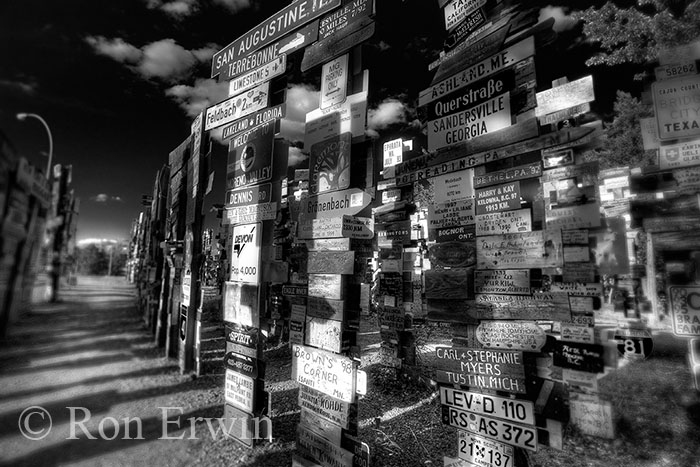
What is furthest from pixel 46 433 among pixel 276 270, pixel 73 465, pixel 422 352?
pixel 422 352

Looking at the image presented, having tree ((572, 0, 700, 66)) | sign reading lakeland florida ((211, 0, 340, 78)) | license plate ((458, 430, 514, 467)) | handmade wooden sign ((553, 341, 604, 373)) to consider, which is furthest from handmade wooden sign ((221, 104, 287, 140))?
tree ((572, 0, 700, 66))

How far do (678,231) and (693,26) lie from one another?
8768 millimetres

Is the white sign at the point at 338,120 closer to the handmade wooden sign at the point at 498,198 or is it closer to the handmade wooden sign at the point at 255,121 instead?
the handmade wooden sign at the point at 255,121

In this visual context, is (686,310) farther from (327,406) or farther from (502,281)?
(327,406)

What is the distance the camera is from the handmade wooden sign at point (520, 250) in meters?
2.93

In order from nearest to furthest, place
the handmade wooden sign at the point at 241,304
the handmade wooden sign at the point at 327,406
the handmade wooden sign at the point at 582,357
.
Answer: the handmade wooden sign at the point at 582,357
the handmade wooden sign at the point at 327,406
the handmade wooden sign at the point at 241,304

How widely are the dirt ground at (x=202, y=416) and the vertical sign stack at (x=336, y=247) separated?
110 cm

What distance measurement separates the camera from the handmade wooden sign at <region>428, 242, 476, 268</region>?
3.40 metres

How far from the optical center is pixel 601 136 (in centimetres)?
295

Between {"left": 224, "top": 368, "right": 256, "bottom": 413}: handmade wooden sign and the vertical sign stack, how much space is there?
991 millimetres

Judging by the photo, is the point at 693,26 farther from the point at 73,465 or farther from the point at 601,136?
the point at 73,465

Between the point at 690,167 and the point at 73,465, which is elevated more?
the point at 690,167

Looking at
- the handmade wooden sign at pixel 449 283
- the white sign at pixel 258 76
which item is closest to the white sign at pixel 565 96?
the handmade wooden sign at pixel 449 283

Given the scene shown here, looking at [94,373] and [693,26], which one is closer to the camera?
[94,373]
